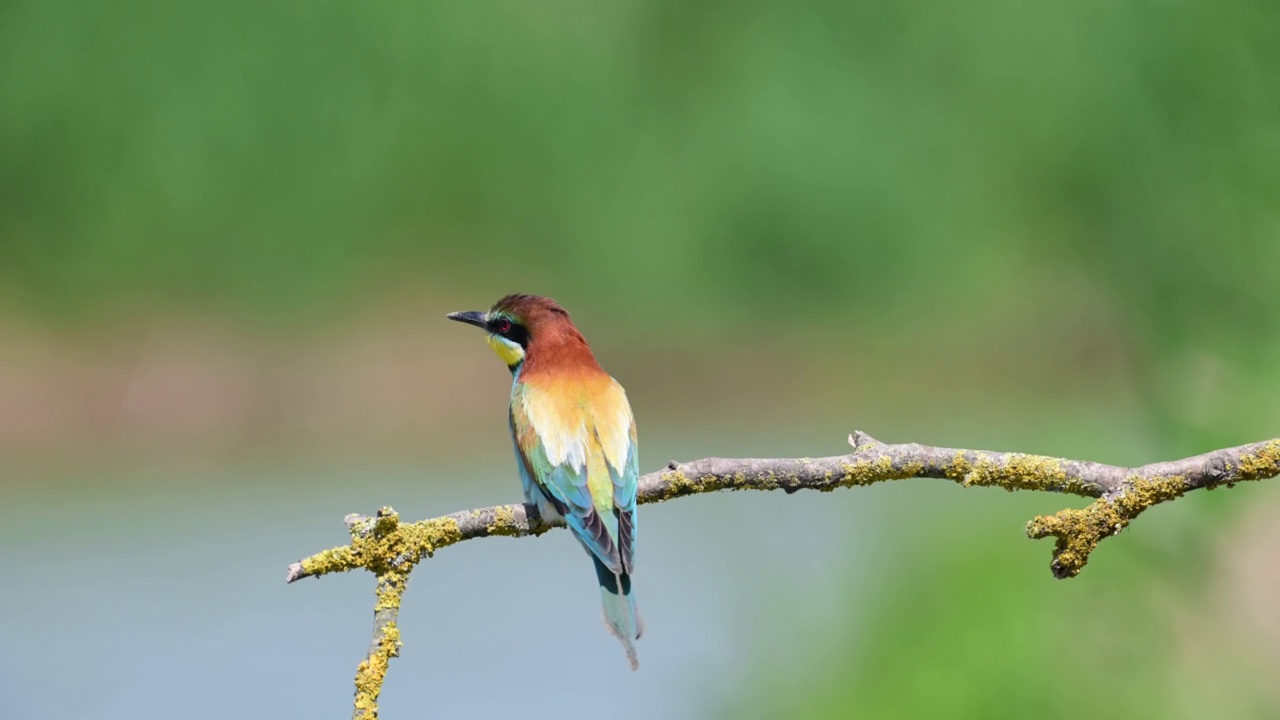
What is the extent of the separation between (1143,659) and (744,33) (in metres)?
5.62

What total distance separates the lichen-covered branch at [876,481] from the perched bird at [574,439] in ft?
1.24

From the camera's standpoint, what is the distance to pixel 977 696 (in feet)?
11.2

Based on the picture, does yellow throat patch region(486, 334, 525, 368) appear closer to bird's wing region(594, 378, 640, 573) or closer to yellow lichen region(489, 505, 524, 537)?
bird's wing region(594, 378, 640, 573)

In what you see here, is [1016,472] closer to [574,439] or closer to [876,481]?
[876,481]

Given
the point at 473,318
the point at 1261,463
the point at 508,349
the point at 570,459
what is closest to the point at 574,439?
the point at 570,459

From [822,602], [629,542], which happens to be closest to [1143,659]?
[822,602]

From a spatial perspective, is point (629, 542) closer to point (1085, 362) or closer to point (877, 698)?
point (877, 698)

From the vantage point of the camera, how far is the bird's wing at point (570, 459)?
2.29 meters

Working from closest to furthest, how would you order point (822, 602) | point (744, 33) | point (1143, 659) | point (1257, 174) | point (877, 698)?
point (1143, 659) < point (877, 698) < point (822, 602) < point (1257, 174) < point (744, 33)

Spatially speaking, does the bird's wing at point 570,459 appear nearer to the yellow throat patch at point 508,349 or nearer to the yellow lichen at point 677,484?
the yellow throat patch at point 508,349

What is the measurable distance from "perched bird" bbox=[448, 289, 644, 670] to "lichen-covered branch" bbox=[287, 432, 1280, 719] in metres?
0.38

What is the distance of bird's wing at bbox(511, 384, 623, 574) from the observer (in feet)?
7.50

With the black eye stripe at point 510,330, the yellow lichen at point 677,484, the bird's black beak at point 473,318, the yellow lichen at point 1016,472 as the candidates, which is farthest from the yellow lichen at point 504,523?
the bird's black beak at point 473,318

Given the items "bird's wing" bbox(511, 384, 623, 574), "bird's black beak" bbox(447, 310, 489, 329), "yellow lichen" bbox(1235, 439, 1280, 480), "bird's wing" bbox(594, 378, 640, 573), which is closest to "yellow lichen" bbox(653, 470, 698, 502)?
"bird's wing" bbox(594, 378, 640, 573)
